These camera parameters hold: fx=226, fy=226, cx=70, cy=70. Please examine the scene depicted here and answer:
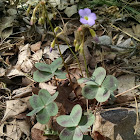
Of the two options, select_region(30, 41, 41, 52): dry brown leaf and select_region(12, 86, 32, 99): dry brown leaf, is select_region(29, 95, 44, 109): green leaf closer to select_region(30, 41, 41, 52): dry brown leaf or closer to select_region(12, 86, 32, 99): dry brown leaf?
select_region(12, 86, 32, 99): dry brown leaf

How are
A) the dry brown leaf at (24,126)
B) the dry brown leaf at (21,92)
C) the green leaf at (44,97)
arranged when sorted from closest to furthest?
1. the green leaf at (44,97)
2. the dry brown leaf at (24,126)
3. the dry brown leaf at (21,92)

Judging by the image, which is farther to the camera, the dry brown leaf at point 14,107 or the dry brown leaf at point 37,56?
the dry brown leaf at point 37,56

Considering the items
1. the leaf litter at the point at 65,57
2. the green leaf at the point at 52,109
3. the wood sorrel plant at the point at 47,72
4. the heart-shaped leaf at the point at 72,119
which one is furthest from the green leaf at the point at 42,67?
the heart-shaped leaf at the point at 72,119

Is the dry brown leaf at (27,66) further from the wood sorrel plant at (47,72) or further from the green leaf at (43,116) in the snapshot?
the green leaf at (43,116)

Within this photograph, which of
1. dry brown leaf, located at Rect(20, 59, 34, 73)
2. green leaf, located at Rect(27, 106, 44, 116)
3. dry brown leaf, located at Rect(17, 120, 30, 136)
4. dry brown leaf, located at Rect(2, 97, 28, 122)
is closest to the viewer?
green leaf, located at Rect(27, 106, 44, 116)

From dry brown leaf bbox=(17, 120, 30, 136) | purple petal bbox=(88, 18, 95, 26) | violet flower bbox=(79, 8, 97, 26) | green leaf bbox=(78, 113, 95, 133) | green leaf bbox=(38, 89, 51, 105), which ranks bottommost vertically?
dry brown leaf bbox=(17, 120, 30, 136)

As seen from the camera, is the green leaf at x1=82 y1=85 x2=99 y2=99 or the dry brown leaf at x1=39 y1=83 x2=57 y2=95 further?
the dry brown leaf at x1=39 y1=83 x2=57 y2=95

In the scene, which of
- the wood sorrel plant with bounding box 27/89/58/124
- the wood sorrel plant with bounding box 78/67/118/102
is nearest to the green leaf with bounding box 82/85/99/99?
the wood sorrel plant with bounding box 78/67/118/102

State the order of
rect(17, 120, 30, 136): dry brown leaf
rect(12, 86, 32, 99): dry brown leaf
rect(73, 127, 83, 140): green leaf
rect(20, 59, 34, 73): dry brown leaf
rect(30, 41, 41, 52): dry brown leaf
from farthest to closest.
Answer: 1. rect(30, 41, 41, 52): dry brown leaf
2. rect(20, 59, 34, 73): dry brown leaf
3. rect(12, 86, 32, 99): dry brown leaf
4. rect(17, 120, 30, 136): dry brown leaf
5. rect(73, 127, 83, 140): green leaf

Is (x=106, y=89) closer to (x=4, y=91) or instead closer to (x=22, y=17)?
(x=4, y=91)
